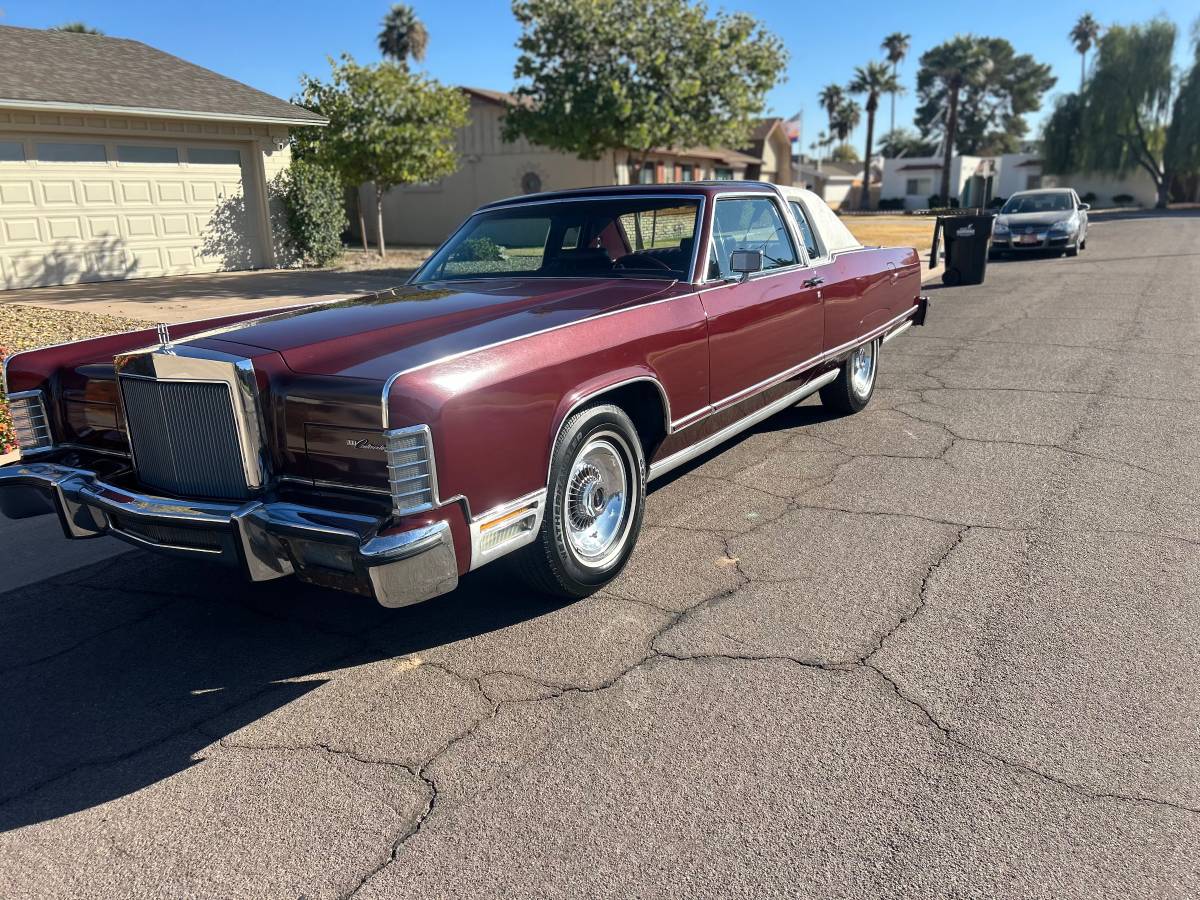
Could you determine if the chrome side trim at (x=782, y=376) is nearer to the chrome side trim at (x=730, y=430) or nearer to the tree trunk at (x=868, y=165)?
the chrome side trim at (x=730, y=430)

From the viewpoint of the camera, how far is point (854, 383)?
7020mm

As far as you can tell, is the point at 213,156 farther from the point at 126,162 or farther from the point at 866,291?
the point at 866,291

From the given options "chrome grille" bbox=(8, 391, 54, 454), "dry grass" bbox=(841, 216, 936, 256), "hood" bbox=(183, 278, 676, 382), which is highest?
"hood" bbox=(183, 278, 676, 382)

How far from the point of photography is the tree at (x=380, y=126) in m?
21.0

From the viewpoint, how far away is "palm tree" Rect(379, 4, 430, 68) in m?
60.1

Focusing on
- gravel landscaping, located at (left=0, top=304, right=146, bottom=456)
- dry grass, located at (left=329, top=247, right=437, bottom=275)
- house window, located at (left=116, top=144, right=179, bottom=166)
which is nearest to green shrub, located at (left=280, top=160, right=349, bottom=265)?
dry grass, located at (left=329, top=247, right=437, bottom=275)

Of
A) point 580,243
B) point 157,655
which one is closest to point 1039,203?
point 580,243

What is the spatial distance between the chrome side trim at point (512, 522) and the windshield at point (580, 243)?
1776 mm

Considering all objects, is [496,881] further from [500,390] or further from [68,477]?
[68,477]

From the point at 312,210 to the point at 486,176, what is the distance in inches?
527

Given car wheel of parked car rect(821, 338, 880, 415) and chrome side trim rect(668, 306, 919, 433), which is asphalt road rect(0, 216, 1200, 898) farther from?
car wheel of parked car rect(821, 338, 880, 415)

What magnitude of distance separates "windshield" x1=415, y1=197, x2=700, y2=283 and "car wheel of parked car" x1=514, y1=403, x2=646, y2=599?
3.79 feet

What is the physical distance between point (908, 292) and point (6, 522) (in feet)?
22.0

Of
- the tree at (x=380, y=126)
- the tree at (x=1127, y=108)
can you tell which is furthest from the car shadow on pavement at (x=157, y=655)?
the tree at (x=1127, y=108)
